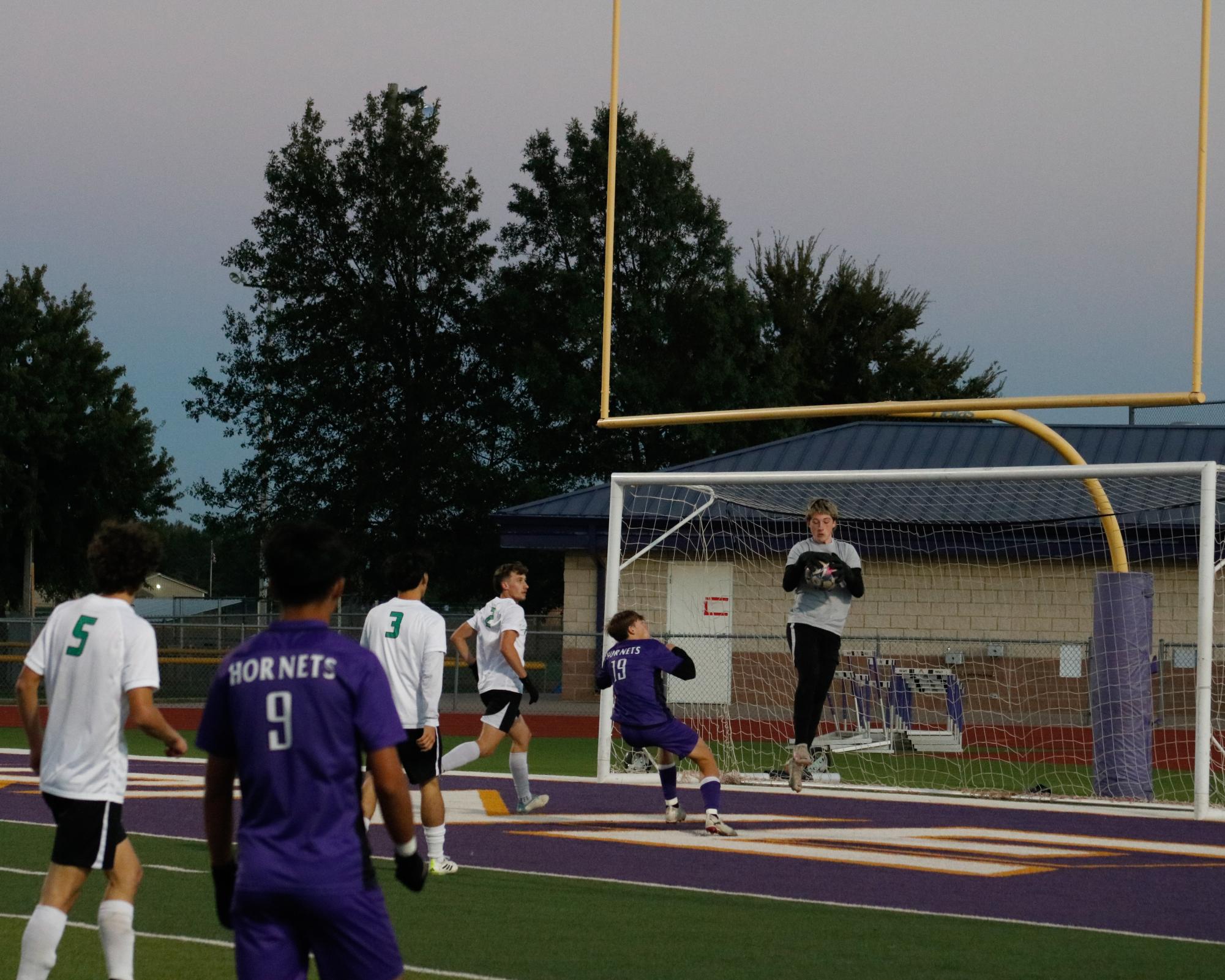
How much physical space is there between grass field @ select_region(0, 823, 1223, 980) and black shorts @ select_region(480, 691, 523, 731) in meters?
3.25

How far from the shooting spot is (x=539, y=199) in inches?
1763

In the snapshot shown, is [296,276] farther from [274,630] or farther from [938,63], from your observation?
[274,630]

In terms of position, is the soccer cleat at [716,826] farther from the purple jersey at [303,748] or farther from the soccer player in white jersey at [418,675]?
the purple jersey at [303,748]

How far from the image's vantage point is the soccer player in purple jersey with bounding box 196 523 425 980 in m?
4.11

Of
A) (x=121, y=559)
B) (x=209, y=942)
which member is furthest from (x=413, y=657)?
(x=121, y=559)

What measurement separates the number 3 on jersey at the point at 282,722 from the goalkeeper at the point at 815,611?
9.40m

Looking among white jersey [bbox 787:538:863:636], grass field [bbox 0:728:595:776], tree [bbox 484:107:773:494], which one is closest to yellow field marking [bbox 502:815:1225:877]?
white jersey [bbox 787:538:863:636]

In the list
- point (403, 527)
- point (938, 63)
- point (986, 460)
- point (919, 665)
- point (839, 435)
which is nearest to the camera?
point (938, 63)

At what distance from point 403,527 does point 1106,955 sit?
1470 inches

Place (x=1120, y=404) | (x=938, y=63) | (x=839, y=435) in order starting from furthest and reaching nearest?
(x=839, y=435) → (x=938, y=63) → (x=1120, y=404)

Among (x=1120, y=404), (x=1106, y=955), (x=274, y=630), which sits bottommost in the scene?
(x=1106, y=955)

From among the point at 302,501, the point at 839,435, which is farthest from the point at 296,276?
the point at 839,435

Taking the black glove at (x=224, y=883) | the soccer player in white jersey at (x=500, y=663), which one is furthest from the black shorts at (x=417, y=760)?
the black glove at (x=224, y=883)

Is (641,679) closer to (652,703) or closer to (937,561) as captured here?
(652,703)
